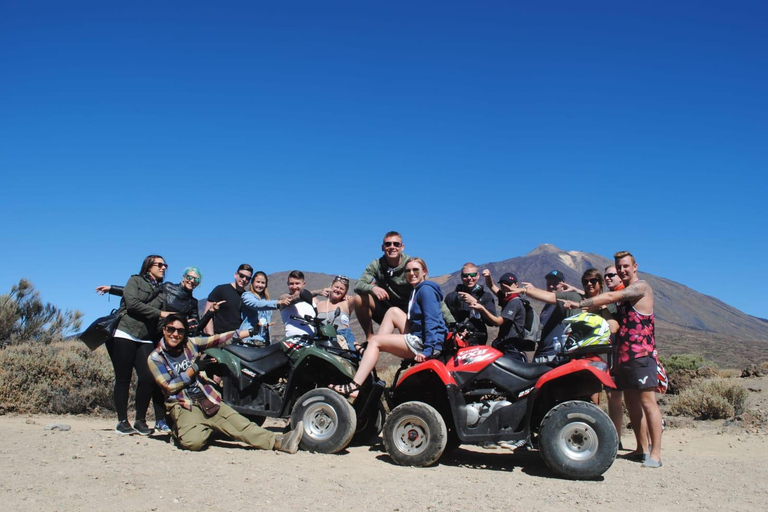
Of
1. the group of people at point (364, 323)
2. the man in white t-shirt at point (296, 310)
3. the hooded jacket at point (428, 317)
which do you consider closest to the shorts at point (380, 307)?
the group of people at point (364, 323)

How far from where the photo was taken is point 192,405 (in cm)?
693

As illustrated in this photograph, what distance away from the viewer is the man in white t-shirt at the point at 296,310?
26.3 feet

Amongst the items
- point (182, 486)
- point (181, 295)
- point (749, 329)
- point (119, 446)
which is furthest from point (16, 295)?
point (749, 329)

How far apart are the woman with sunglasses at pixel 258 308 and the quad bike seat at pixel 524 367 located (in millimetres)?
3295

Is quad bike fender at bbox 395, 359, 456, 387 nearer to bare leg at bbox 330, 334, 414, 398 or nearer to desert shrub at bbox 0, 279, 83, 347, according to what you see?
bare leg at bbox 330, 334, 414, 398

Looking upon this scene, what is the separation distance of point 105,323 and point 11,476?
8.00 feet

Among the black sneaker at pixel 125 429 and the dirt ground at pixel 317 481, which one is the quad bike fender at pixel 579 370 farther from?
the black sneaker at pixel 125 429

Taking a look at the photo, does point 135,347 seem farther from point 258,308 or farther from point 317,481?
point 317,481

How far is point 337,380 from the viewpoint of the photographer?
290 inches

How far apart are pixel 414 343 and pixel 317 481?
1.73 meters

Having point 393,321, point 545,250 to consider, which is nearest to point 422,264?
point 393,321

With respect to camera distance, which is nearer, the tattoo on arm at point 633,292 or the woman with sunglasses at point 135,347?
the tattoo on arm at point 633,292

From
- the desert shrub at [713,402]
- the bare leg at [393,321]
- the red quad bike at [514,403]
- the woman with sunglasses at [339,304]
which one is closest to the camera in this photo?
the red quad bike at [514,403]

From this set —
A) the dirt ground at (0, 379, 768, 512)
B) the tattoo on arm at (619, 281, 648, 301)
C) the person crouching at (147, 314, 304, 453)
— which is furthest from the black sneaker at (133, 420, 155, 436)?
the tattoo on arm at (619, 281, 648, 301)
